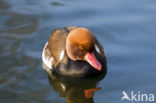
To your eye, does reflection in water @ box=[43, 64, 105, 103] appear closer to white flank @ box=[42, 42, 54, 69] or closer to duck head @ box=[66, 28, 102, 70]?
white flank @ box=[42, 42, 54, 69]

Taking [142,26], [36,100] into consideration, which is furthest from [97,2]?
[36,100]

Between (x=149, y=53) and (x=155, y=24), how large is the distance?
0.97 meters

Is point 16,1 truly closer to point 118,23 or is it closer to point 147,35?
point 118,23

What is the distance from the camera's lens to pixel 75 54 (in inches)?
271

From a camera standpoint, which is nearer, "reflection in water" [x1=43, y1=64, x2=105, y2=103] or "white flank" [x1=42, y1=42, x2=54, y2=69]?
"reflection in water" [x1=43, y1=64, x2=105, y2=103]

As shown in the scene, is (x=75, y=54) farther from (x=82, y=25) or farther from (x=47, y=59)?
(x=82, y=25)

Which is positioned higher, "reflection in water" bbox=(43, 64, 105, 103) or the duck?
the duck

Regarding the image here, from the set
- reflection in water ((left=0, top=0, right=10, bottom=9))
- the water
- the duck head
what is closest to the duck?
the duck head

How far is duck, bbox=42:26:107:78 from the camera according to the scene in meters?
6.64

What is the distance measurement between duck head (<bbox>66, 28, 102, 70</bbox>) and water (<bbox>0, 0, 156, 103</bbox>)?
1.44ft

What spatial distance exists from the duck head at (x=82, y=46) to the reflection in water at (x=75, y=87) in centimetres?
34

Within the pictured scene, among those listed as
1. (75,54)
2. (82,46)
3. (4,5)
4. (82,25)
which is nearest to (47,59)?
(75,54)

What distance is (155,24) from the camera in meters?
8.24

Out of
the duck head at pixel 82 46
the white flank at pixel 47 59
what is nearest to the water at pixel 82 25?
the white flank at pixel 47 59
